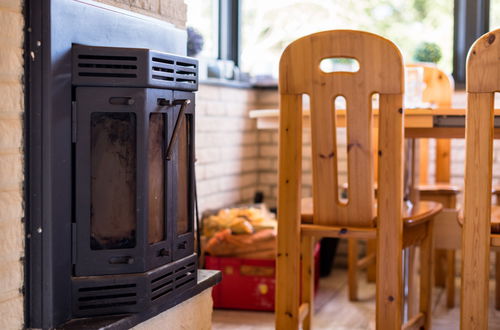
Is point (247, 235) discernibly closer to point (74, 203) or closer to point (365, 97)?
point (365, 97)

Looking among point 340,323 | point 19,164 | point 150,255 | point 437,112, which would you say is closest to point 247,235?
point 340,323

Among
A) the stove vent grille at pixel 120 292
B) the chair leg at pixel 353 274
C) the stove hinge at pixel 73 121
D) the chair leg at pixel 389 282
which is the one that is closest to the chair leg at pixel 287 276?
the chair leg at pixel 389 282

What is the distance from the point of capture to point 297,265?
8.52 ft

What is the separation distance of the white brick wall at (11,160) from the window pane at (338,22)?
2.73 m

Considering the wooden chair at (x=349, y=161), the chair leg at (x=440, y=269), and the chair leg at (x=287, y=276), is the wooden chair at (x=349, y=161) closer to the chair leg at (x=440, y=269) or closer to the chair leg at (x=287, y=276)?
A: the chair leg at (x=287, y=276)

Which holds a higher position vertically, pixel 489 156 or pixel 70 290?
pixel 489 156

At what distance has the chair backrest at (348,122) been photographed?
94.5 inches

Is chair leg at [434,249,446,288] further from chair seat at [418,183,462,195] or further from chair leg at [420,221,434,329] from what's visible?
chair leg at [420,221,434,329]

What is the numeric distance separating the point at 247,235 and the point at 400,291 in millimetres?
1041

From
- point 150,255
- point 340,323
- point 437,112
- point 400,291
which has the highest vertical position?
point 437,112

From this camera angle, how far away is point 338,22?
4.44 m

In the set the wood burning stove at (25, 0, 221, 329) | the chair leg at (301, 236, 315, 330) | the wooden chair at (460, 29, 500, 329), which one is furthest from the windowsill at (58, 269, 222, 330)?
the wooden chair at (460, 29, 500, 329)

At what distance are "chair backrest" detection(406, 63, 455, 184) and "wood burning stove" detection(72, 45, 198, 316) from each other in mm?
1878

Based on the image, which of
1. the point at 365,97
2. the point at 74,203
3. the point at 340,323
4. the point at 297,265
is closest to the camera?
the point at 74,203
